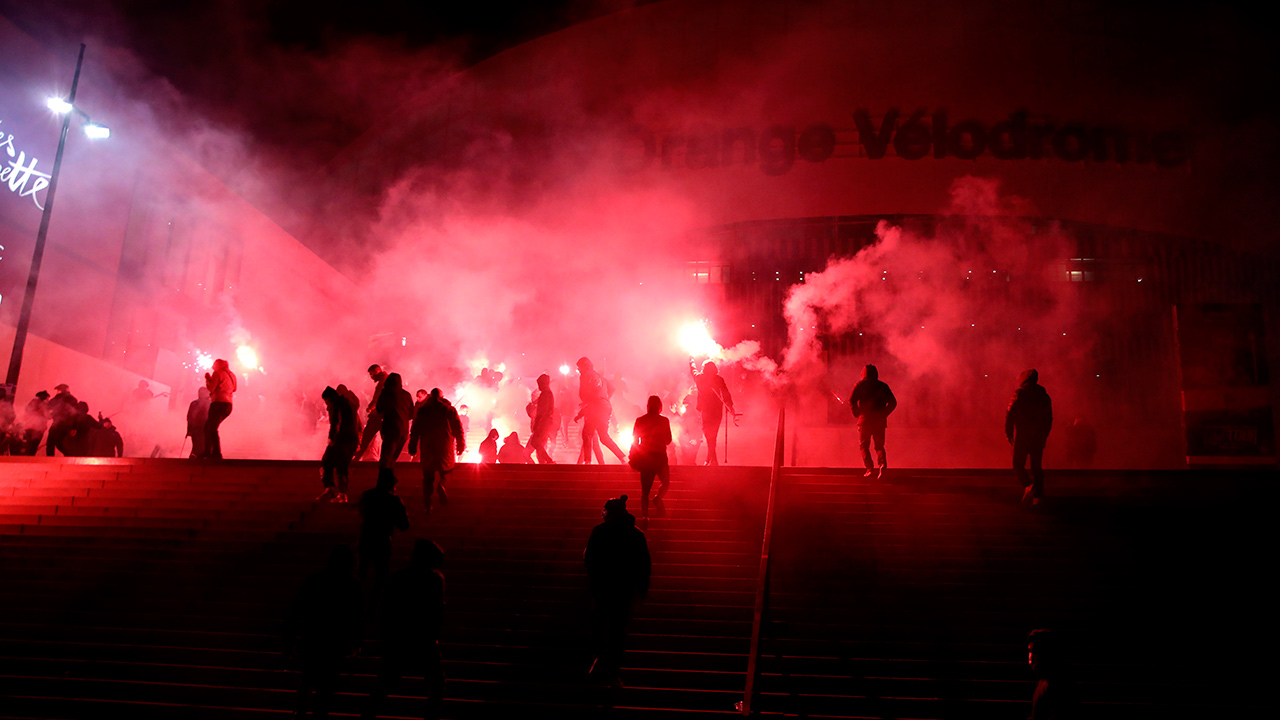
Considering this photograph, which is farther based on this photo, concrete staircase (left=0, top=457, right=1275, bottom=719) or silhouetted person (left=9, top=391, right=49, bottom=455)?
silhouetted person (left=9, top=391, right=49, bottom=455)

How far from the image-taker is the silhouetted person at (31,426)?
38.5 feet

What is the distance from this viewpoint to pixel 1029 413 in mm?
8094

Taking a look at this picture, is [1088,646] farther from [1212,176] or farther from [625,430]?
[1212,176]

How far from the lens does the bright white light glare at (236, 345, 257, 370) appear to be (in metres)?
20.2

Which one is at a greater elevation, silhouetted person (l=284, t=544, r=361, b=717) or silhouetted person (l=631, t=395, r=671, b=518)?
silhouetted person (l=631, t=395, r=671, b=518)

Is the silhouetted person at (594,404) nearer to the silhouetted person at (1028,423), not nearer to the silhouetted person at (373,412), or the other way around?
the silhouetted person at (373,412)

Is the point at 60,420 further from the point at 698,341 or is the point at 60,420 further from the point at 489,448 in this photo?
the point at 698,341

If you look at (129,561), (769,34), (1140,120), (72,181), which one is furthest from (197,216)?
(1140,120)

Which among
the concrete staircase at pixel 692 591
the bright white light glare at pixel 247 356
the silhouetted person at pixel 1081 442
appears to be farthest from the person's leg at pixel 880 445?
the bright white light glare at pixel 247 356

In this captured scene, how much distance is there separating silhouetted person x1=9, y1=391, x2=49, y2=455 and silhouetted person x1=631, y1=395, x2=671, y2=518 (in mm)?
9755

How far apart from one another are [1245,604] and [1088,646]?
4.99 ft

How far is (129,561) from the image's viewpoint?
7.06 m

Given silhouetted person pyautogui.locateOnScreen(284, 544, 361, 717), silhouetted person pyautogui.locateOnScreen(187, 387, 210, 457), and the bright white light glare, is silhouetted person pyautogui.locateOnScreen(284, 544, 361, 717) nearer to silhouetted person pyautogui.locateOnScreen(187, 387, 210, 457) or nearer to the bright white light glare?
silhouetted person pyautogui.locateOnScreen(187, 387, 210, 457)

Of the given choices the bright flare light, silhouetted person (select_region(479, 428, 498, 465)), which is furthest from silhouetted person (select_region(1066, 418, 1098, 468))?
silhouetted person (select_region(479, 428, 498, 465))
